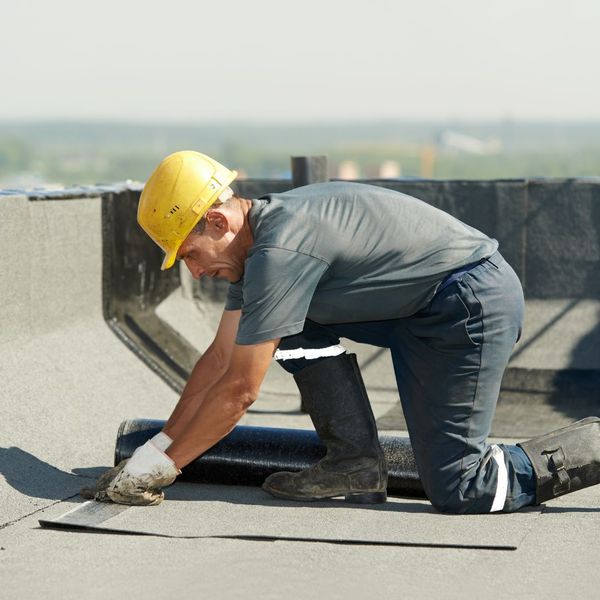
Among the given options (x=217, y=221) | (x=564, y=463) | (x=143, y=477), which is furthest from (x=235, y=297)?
(x=564, y=463)

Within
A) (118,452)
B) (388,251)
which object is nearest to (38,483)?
(118,452)

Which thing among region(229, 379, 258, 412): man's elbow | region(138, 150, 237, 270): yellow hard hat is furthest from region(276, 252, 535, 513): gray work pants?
region(138, 150, 237, 270): yellow hard hat

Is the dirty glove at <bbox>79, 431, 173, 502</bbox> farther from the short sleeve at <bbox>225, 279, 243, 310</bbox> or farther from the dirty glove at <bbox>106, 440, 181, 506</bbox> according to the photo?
the short sleeve at <bbox>225, 279, 243, 310</bbox>

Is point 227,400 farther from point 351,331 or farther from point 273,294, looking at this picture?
point 351,331

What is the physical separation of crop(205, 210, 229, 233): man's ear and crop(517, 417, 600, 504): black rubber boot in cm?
145

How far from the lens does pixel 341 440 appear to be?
16.1 ft

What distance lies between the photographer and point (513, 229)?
7.61m

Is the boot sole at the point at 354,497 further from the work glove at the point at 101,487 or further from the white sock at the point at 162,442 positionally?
the work glove at the point at 101,487

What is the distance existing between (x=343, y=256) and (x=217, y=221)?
468mm

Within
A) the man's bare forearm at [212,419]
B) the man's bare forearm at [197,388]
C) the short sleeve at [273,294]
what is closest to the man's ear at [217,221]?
the short sleeve at [273,294]

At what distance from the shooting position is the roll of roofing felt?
5121 mm

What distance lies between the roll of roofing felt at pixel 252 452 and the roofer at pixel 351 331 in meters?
0.18

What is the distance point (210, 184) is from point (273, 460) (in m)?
1.26

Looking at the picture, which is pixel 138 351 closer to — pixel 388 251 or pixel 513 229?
pixel 513 229
